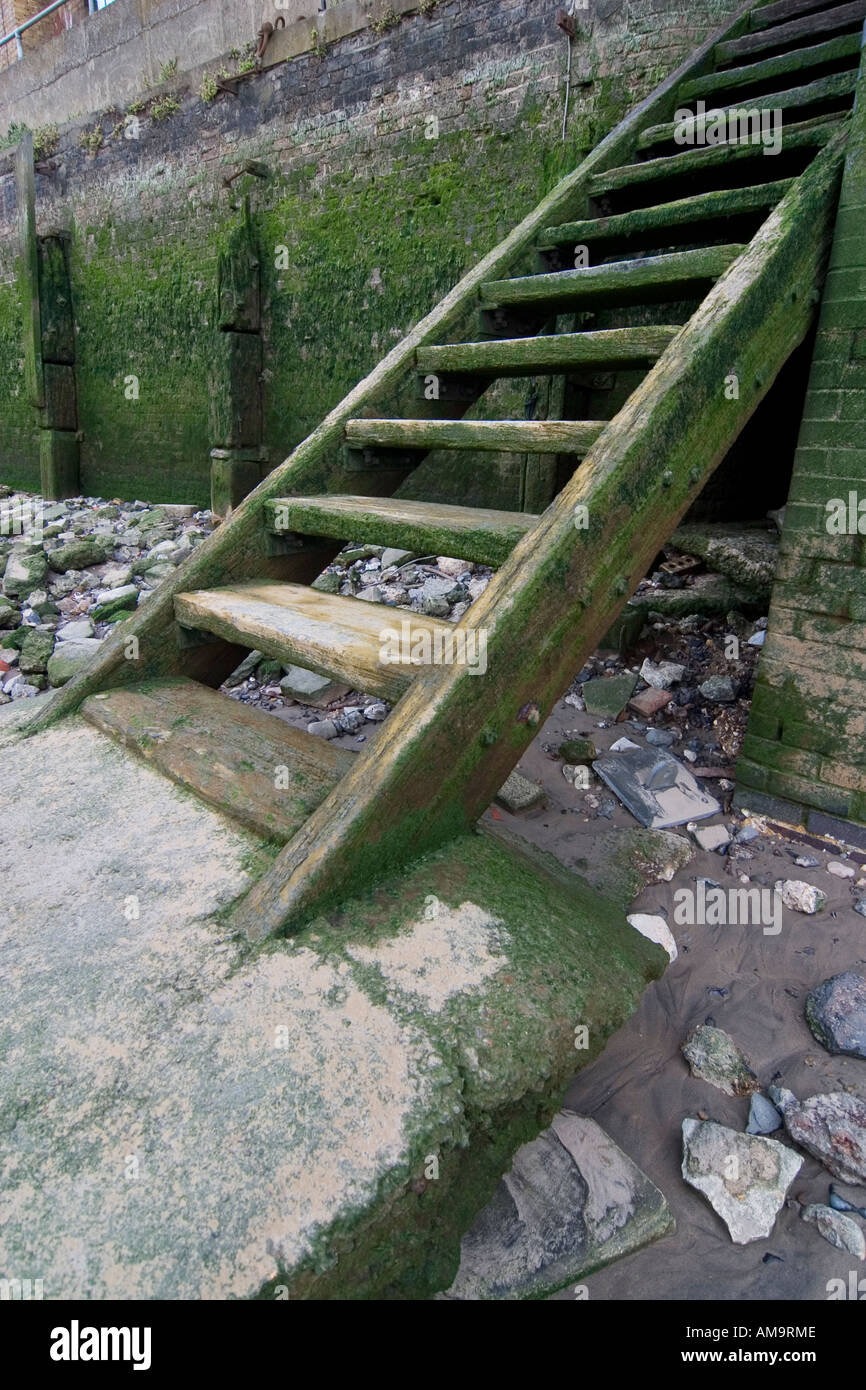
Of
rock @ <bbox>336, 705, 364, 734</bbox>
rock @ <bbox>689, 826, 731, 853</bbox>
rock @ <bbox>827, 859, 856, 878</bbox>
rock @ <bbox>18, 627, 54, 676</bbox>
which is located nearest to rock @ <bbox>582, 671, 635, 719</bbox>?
rock @ <bbox>689, 826, 731, 853</bbox>

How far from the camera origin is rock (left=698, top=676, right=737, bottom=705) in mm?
3539

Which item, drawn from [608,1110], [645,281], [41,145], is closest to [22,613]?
[645,281]

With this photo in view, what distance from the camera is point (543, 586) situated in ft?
5.05

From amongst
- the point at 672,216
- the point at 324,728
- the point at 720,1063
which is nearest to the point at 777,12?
the point at 672,216

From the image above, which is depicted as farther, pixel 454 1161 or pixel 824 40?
pixel 824 40

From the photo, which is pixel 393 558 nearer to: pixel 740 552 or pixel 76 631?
pixel 76 631

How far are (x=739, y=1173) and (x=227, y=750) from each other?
4.86 ft

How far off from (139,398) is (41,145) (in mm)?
3822

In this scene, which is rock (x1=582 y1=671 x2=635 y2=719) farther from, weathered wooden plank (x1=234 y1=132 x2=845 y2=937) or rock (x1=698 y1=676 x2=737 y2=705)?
weathered wooden plank (x1=234 y1=132 x2=845 y2=937)

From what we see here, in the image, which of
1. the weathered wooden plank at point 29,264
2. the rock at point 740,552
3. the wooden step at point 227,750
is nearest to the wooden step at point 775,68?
the rock at point 740,552

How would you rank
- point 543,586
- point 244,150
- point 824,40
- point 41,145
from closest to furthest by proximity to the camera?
point 543,586, point 824,40, point 244,150, point 41,145

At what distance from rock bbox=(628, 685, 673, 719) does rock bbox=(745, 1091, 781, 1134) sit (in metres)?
1.97

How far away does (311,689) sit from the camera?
12.9 ft
